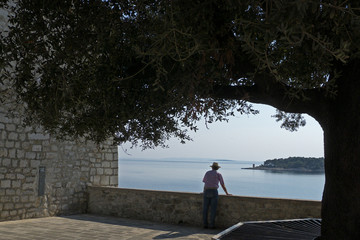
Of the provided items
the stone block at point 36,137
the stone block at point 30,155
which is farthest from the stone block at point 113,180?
the stone block at point 30,155

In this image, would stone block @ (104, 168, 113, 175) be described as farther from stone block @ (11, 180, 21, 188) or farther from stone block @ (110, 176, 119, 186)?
stone block @ (11, 180, 21, 188)

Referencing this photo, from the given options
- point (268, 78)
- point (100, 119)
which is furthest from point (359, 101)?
point (100, 119)

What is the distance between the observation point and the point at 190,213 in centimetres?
856

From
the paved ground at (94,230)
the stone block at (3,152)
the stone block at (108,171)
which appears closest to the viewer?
the paved ground at (94,230)

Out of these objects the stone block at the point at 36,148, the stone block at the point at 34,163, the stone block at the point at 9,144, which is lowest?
the stone block at the point at 34,163

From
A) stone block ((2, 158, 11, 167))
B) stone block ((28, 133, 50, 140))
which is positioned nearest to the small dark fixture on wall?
stone block ((28, 133, 50, 140))

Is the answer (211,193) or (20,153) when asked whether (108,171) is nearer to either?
(20,153)

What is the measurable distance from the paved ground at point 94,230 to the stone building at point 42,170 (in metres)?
0.49

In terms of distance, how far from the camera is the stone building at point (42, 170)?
8727 mm

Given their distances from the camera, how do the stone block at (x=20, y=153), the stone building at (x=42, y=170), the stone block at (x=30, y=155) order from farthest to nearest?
the stone block at (x=30, y=155) < the stone block at (x=20, y=153) < the stone building at (x=42, y=170)

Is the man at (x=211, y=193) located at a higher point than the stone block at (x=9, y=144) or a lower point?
lower

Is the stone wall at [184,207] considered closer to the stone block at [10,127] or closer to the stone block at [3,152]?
the stone block at [3,152]

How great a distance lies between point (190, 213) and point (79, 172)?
12.0ft

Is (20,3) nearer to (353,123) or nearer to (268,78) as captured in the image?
(268,78)
